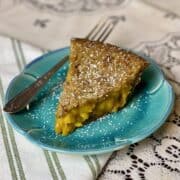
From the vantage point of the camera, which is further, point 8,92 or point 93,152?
point 8,92

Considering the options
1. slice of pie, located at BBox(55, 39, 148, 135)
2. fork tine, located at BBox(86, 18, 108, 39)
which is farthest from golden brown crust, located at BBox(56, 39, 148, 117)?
fork tine, located at BBox(86, 18, 108, 39)

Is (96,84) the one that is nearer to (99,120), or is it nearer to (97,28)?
(99,120)

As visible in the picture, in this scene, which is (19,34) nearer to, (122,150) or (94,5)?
(94,5)

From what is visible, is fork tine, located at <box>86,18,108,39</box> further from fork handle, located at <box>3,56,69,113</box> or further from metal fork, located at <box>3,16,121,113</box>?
fork handle, located at <box>3,56,69,113</box>

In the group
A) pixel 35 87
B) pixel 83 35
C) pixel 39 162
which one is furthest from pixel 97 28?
pixel 39 162

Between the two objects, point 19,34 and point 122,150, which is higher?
point 122,150

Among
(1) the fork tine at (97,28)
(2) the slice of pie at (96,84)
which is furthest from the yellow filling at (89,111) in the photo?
(1) the fork tine at (97,28)

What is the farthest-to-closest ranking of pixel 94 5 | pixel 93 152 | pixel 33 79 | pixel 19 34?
pixel 94 5, pixel 19 34, pixel 33 79, pixel 93 152

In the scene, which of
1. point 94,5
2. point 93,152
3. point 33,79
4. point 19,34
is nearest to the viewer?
point 93,152

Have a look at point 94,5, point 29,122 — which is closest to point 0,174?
point 29,122
